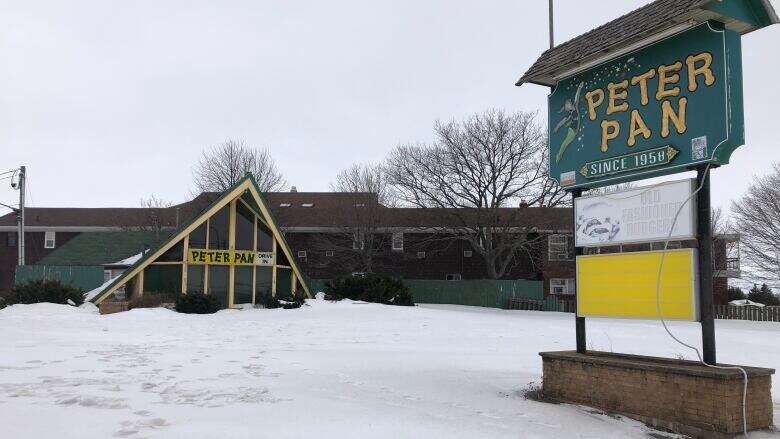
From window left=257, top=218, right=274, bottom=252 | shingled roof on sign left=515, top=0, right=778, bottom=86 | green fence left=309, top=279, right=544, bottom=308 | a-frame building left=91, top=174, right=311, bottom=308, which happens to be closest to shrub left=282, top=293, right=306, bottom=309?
a-frame building left=91, top=174, right=311, bottom=308

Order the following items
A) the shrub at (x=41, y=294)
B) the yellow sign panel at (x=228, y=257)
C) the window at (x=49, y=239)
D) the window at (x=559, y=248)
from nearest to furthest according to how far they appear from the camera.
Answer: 1. the shrub at (x=41, y=294)
2. the yellow sign panel at (x=228, y=257)
3. the window at (x=559, y=248)
4. the window at (x=49, y=239)

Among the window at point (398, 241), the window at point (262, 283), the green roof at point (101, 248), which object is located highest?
the window at point (398, 241)

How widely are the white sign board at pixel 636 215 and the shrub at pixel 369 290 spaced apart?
18434 mm

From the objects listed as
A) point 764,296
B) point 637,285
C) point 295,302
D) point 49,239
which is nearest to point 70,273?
point 295,302

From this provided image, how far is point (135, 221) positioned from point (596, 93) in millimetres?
47306

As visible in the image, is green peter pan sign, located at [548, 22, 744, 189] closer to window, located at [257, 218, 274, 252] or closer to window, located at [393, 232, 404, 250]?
window, located at [257, 218, 274, 252]

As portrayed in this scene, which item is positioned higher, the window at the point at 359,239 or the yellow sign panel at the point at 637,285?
the window at the point at 359,239

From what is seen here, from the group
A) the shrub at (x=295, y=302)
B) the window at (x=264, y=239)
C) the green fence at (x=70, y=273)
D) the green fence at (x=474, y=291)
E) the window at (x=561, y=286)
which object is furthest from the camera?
the window at (x=561, y=286)

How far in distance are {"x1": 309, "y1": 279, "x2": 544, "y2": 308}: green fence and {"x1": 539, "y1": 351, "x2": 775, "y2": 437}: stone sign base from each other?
87.7ft

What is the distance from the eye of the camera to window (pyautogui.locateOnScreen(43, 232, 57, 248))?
48.3m

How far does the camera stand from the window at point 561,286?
4181 centimetres

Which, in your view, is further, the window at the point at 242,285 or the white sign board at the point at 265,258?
the white sign board at the point at 265,258

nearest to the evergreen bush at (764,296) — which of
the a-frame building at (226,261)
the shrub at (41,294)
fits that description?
the a-frame building at (226,261)

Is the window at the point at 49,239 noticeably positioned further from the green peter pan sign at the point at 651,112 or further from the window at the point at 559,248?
the green peter pan sign at the point at 651,112
